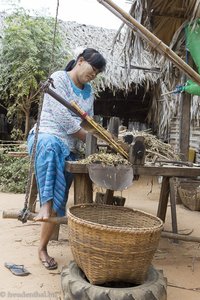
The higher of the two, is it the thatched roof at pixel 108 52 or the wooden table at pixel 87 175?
the thatched roof at pixel 108 52

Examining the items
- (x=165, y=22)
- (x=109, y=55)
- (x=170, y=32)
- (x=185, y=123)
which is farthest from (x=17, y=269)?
(x=109, y=55)

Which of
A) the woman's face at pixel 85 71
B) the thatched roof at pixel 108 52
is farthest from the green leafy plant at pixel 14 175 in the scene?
the woman's face at pixel 85 71

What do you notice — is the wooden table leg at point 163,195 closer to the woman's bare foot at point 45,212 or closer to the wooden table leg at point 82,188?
the wooden table leg at point 82,188

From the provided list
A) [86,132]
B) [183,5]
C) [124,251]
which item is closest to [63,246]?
[86,132]

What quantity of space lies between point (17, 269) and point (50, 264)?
272 mm

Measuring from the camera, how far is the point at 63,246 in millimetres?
3645

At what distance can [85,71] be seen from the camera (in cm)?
319

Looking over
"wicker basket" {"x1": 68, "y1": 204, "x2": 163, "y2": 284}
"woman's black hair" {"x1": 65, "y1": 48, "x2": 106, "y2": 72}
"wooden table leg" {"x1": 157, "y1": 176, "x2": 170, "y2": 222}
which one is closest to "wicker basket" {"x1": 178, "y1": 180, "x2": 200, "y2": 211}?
"wooden table leg" {"x1": 157, "y1": 176, "x2": 170, "y2": 222}

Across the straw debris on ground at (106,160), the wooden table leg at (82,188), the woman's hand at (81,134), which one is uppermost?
the woman's hand at (81,134)

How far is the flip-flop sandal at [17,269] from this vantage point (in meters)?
2.85

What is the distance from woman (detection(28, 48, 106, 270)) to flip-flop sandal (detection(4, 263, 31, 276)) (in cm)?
19

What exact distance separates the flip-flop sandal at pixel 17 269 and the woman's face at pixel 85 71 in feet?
5.59

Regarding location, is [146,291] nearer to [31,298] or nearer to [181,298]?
[181,298]

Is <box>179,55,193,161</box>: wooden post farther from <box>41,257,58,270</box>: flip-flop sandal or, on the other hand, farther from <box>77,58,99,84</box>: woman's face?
<box>41,257,58,270</box>: flip-flop sandal
